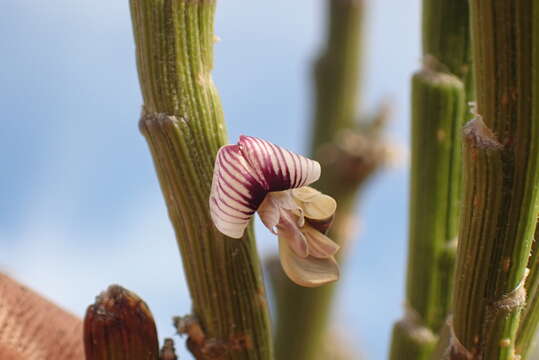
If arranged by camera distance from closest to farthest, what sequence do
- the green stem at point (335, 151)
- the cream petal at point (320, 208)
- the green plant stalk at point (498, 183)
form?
the green plant stalk at point (498, 183) < the cream petal at point (320, 208) < the green stem at point (335, 151)

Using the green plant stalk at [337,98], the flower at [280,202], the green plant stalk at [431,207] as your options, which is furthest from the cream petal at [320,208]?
the green plant stalk at [337,98]

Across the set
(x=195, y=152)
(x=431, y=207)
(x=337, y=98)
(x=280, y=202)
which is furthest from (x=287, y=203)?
(x=337, y=98)

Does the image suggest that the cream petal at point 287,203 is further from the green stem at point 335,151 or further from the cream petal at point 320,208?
the green stem at point 335,151

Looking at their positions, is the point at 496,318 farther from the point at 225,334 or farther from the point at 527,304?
the point at 225,334

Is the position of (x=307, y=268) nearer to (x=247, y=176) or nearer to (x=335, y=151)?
(x=247, y=176)

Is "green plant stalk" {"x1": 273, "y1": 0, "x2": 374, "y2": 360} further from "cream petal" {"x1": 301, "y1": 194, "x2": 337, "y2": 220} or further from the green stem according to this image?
"cream petal" {"x1": 301, "y1": 194, "x2": 337, "y2": 220}

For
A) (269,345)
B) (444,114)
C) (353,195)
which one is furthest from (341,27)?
(269,345)
